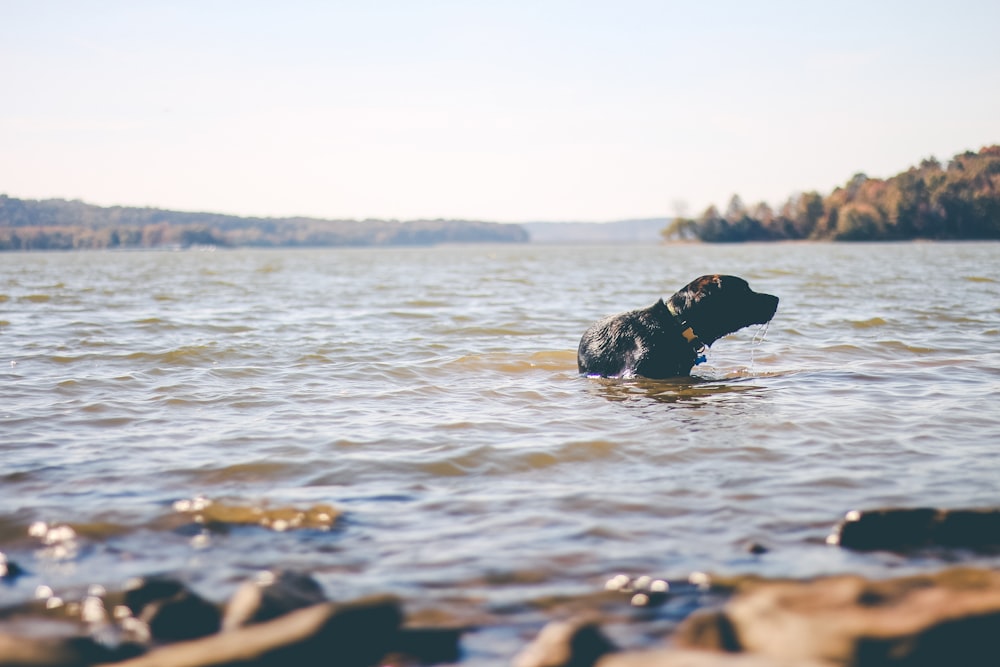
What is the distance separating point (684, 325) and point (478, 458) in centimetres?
518

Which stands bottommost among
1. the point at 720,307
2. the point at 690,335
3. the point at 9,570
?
the point at 9,570

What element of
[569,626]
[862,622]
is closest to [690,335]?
[862,622]

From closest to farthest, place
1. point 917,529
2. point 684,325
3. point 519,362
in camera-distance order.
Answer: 1. point 917,529
2. point 684,325
3. point 519,362

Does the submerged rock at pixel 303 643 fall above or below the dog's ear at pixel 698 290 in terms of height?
below

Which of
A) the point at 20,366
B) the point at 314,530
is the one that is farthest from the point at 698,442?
the point at 20,366

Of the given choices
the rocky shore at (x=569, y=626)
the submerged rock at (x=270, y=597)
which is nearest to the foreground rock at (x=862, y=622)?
the rocky shore at (x=569, y=626)

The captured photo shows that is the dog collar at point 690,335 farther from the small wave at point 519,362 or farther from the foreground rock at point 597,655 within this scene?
the foreground rock at point 597,655

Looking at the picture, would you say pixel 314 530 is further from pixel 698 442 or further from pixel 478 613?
pixel 698 442

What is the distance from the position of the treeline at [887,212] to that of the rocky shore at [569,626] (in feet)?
475

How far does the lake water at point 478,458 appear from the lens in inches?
199

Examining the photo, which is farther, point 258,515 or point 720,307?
point 720,307

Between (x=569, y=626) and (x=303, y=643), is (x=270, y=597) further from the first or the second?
(x=569, y=626)

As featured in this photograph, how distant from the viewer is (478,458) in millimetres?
7504

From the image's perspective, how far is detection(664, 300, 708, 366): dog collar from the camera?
1174 cm
